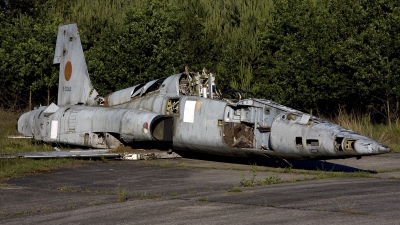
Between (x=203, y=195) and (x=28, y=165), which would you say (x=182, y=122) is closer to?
(x=28, y=165)

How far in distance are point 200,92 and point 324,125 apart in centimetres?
486

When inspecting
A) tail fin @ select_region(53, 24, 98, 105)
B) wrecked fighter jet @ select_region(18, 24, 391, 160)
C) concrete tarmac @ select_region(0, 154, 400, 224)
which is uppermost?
tail fin @ select_region(53, 24, 98, 105)

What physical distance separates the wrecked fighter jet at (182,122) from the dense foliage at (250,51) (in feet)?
28.2

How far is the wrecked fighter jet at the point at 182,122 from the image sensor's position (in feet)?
47.2

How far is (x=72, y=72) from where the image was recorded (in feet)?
75.7

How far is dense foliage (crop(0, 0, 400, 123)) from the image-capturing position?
26.3m

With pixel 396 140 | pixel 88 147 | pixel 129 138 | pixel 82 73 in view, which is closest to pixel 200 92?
pixel 129 138

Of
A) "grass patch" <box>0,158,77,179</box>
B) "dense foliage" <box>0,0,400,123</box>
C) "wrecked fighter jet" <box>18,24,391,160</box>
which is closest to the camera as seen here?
"wrecked fighter jet" <box>18,24,391,160</box>

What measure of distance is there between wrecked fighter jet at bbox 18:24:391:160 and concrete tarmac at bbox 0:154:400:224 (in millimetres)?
660

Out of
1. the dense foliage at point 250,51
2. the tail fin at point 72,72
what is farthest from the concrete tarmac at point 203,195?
the dense foliage at point 250,51

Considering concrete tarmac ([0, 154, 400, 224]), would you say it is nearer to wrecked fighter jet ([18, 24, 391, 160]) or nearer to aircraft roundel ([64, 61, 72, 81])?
wrecked fighter jet ([18, 24, 391, 160])

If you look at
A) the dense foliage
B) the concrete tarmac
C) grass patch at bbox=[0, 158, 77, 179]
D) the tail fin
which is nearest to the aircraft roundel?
the tail fin

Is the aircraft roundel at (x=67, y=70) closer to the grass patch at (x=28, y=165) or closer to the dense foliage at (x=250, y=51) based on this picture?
the grass patch at (x=28, y=165)

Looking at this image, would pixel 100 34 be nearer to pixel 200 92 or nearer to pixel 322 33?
pixel 322 33
